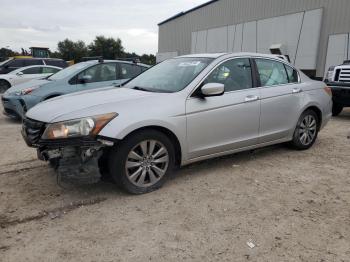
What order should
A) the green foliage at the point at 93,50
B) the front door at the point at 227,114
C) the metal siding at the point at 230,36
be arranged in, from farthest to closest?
1. the green foliage at the point at 93,50
2. the metal siding at the point at 230,36
3. the front door at the point at 227,114

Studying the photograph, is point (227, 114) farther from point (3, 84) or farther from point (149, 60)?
point (149, 60)

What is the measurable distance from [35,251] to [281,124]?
12.4 feet

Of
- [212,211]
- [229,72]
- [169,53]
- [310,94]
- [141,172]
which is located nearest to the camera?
[212,211]

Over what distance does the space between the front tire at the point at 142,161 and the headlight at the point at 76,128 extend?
30 cm

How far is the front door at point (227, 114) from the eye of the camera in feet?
14.3

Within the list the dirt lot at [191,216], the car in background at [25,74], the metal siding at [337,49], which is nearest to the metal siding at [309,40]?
the metal siding at [337,49]

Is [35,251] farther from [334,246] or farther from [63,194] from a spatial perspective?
[334,246]

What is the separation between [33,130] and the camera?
13.1 ft

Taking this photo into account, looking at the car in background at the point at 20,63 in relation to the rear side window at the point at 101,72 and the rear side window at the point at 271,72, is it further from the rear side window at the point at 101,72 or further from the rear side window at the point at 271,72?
the rear side window at the point at 271,72

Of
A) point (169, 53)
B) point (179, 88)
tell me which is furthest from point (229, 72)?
point (169, 53)

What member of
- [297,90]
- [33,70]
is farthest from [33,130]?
[33,70]

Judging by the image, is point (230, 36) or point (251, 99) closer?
point (251, 99)

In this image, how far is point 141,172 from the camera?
4.02 m

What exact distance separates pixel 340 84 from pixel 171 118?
6724 mm
